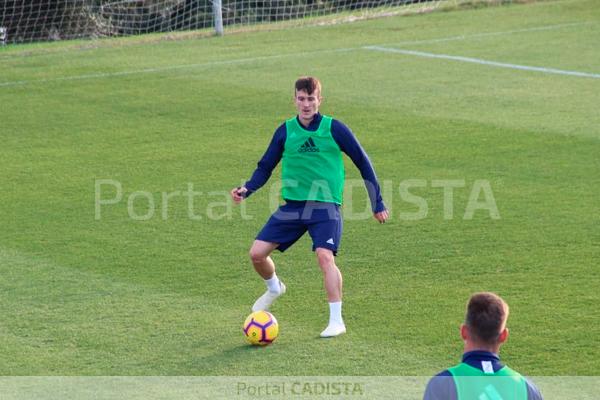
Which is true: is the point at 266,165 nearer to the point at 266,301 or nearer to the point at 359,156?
the point at 359,156

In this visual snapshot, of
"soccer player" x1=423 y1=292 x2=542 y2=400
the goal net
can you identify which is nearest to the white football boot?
"soccer player" x1=423 y1=292 x2=542 y2=400

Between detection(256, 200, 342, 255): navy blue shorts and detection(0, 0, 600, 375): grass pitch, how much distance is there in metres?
0.61

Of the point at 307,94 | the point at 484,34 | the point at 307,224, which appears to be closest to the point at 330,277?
the point at 307,224

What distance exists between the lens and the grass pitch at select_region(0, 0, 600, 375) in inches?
311

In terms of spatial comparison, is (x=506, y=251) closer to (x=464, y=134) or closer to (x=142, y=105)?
(x=464, y=134)

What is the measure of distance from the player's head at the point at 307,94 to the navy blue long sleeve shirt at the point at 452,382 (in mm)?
3852

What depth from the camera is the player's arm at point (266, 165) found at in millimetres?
8500

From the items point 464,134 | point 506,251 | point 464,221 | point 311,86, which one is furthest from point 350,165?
point 311,86

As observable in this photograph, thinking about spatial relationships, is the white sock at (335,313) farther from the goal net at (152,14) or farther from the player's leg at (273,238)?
the goal net at (152,14)

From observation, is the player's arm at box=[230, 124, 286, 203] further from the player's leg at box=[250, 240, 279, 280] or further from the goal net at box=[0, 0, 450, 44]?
the goal net at box=[0, 0, 450, 44]

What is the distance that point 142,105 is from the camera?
16.6 metres

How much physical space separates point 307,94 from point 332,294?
1.48m

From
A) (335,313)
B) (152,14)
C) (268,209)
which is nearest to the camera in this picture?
(335,313)

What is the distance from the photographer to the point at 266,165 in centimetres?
862
